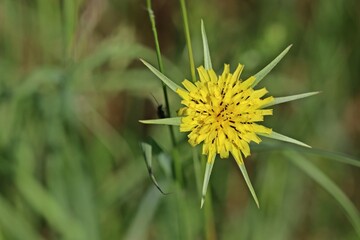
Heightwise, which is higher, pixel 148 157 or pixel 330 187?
pixel 148 157

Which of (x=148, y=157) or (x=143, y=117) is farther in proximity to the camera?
(x=143, y=117)

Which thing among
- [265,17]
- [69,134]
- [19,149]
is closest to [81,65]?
[69,134]

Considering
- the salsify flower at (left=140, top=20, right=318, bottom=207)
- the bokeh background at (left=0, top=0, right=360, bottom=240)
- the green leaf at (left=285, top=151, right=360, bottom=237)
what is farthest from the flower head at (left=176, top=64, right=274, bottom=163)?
the bokeh background at (left=0, top=0, right=360, bottom=240)

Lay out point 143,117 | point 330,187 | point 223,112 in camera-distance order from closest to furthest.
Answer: point 223,112, point 330,187, point 143,117

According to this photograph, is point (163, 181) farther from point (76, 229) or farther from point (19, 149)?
point (19, 149)

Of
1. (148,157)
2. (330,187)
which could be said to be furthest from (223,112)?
(330,187)

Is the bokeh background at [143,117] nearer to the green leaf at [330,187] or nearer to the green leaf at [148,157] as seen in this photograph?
the green leaf at [330,187]

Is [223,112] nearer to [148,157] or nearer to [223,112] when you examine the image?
[223,112]
